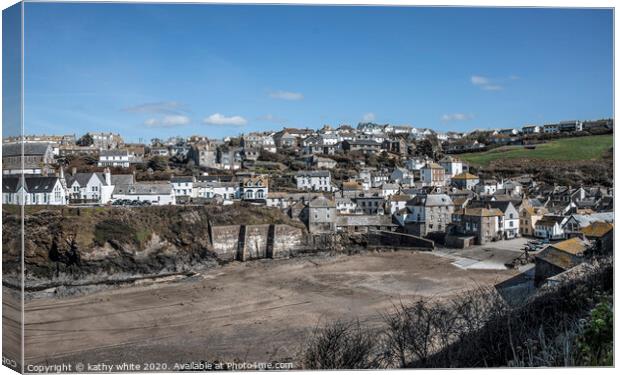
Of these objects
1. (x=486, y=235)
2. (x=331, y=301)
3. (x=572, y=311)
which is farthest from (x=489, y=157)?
(x=572, y=311)

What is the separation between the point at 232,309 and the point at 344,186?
45.9ft

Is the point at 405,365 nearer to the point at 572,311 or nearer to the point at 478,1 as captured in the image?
the point at 572,311

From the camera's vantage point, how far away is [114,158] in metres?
26.5

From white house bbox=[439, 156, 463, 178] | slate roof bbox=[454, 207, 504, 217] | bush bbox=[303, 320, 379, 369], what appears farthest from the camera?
white house bbox=[439, 156, 463, 178]

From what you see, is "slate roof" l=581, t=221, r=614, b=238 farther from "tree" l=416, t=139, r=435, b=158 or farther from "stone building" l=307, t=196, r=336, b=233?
"tree" l=416, t=139, r=435, b=158

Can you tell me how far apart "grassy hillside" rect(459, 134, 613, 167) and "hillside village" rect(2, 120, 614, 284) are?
1.21 ft

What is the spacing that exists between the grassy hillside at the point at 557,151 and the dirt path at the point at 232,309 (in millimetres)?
3566

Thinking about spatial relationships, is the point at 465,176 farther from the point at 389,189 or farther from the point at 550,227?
the point at 550,227

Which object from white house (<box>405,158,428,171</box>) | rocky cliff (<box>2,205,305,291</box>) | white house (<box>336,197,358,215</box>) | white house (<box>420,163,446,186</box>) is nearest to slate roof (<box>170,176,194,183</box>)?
rocky cliff (<box>2,205,305,291</box>)

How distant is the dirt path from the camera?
24.0 feet

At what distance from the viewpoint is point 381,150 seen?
36.1 m

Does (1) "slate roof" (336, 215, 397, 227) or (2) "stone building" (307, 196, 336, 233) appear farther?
(1) "slate roof" (336, 215, 397, 227)

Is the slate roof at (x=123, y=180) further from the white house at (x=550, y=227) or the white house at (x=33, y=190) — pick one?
the white house at (x=550, y=227)

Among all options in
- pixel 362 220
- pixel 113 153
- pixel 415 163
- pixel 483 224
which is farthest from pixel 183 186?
pixel 415 163
